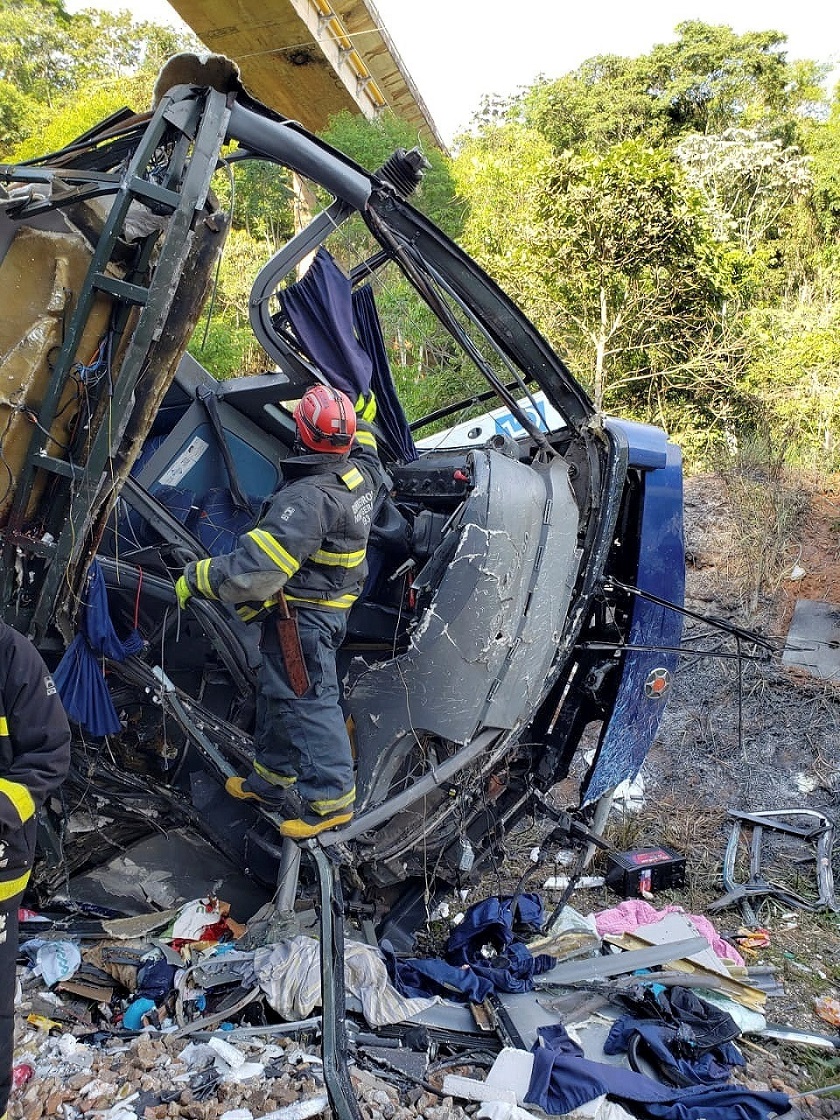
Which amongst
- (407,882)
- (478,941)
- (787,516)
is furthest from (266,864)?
(787,516)

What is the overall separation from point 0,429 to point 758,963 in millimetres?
3737

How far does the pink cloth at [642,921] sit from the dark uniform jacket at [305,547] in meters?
1.94

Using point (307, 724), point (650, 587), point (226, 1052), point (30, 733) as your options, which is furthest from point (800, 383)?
point (30, 733)

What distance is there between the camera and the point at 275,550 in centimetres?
280

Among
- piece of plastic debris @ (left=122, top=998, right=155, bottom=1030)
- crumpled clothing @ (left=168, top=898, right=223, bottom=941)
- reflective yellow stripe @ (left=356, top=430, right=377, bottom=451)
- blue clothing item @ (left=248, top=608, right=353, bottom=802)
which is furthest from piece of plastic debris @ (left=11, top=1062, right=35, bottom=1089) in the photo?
reflective yellow stripe @ (left=356, top=430, right=377, bottom=451)

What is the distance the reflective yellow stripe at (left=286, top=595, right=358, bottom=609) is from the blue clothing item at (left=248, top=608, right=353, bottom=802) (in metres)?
0.03

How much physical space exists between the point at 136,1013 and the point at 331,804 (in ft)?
2.96

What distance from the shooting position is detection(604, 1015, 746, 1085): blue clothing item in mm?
2645

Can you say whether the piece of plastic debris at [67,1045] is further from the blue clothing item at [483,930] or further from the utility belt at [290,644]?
the blue clothing item at [483,930]

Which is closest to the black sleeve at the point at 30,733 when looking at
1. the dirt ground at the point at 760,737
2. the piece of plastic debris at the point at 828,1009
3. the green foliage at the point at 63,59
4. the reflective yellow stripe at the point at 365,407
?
the reflective yellow stripe at the point at 365,407

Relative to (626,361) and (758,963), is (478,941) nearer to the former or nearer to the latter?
(758,963)

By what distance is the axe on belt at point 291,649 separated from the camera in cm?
295

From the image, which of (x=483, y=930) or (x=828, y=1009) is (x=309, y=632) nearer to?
(x=483, y=930)

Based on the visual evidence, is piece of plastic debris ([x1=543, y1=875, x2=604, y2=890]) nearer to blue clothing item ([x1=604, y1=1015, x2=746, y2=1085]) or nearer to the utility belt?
blue clothing item ([x1=604, y1=1015, x2=746, y2=1085])
